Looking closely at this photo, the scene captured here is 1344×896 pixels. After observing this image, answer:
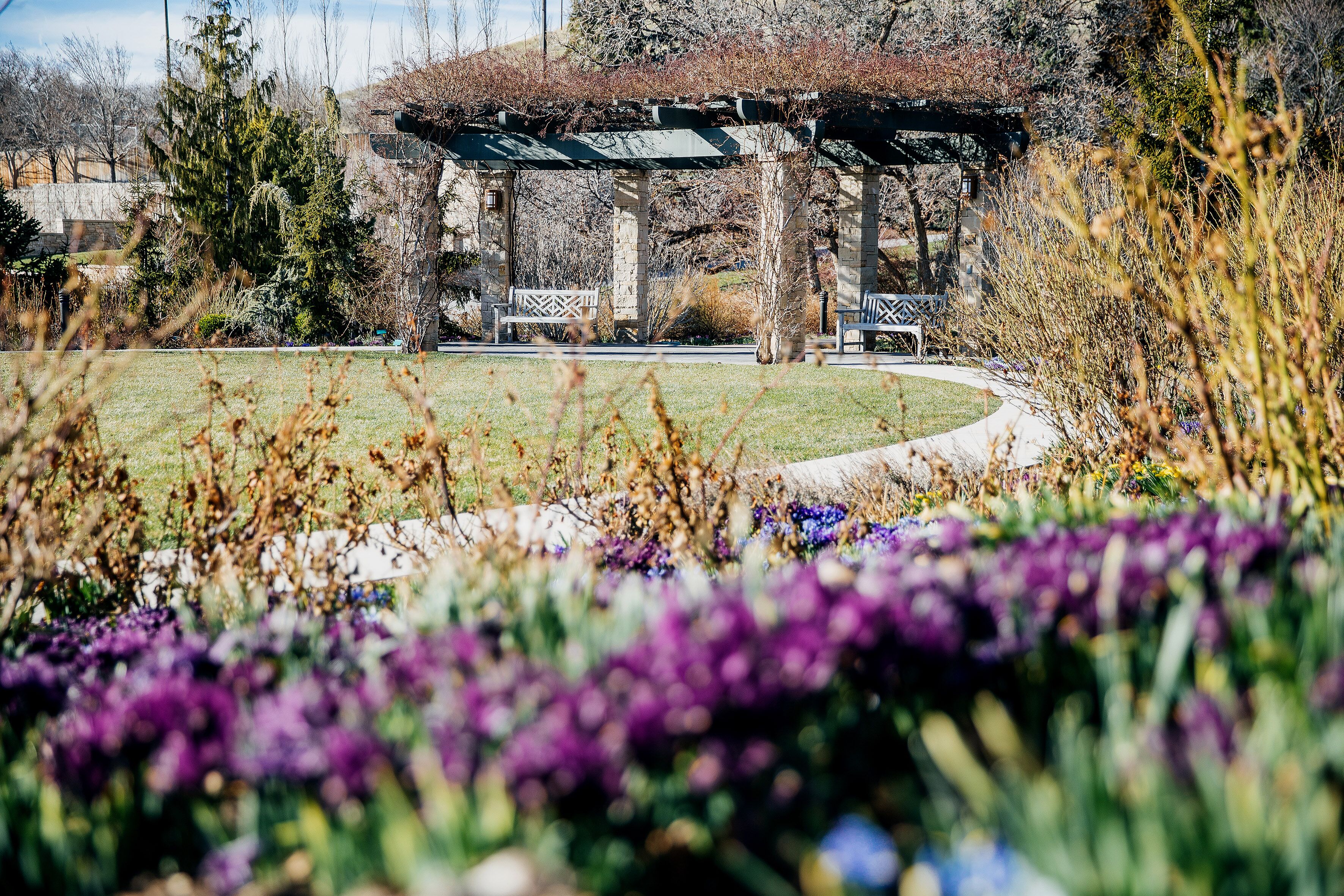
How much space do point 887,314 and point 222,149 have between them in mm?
10388

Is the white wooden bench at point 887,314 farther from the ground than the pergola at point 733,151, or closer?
closer

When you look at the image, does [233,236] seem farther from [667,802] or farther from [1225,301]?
[667,802]

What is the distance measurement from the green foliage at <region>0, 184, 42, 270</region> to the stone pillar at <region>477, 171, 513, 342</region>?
262 inches

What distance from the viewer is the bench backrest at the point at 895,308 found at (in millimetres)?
13648

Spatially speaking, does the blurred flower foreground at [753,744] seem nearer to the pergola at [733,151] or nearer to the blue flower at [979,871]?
the blue flower at [979,871]

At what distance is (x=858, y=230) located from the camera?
15.3 meters

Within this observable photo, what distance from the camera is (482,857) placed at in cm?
105

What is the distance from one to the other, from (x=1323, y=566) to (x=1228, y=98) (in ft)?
4.12

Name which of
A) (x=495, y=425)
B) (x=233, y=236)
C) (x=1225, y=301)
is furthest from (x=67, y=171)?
(x=1225, y=301)

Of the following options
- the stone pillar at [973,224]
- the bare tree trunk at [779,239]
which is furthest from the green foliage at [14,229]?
the stone pillar at [973,224]

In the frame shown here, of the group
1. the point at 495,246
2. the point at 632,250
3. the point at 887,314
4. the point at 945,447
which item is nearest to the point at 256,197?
the point at 495,246

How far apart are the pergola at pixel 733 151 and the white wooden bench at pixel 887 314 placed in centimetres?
81

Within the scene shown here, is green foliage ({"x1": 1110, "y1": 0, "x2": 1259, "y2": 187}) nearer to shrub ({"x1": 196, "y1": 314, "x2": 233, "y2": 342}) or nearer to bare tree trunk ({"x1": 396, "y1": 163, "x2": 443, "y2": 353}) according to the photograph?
bare tree trunk ({"x1": 396, "y1": 163, "x2": 443, "y2": 353})

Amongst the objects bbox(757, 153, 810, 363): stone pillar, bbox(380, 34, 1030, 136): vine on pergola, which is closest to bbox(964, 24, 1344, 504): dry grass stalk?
bbox(757, 153, 810, 363): stone pillar
